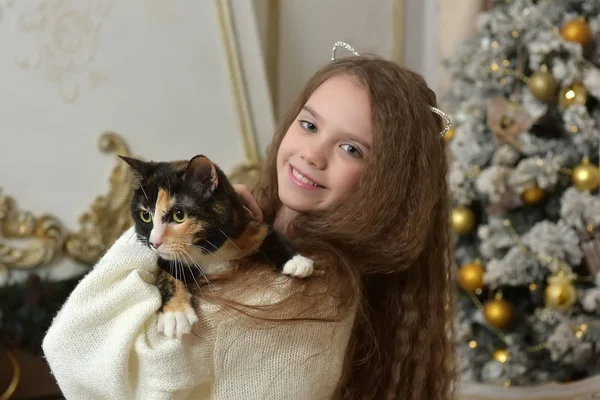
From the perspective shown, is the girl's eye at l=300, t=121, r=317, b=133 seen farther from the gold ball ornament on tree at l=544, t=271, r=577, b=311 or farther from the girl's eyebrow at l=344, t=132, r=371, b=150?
the gold ball ornament on tree at l=544, t=271, r=577, b=311

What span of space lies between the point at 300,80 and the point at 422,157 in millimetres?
1570

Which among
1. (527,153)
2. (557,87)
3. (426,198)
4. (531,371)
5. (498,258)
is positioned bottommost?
(531,371)

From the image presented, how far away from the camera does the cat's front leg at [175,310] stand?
832 millimetres

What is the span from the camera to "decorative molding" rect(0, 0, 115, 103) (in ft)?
5.78

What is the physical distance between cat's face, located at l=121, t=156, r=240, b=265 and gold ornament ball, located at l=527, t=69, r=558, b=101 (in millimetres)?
1268

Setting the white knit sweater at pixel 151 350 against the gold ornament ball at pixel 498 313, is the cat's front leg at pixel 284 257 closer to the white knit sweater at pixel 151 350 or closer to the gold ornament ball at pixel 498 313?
the white knit sweater at pixel 151 350

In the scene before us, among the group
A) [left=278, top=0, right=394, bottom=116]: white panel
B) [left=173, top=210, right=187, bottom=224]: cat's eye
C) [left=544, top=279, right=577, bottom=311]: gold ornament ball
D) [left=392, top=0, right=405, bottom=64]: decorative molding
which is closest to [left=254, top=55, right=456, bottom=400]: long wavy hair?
[left=173, top=210, right=187, bottom=224]: cat's eye

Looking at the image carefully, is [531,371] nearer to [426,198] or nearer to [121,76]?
[426,198]

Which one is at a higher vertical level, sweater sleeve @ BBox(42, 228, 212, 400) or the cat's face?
the cat's face

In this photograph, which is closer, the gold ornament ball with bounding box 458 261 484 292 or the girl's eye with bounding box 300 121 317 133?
the girl's eye with bounding box 300 121 317 133

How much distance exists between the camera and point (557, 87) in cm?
187

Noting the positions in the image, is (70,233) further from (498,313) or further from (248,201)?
(498,313)

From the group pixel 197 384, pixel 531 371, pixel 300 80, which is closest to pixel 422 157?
pixel 197 384

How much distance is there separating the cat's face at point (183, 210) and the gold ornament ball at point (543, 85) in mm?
1268
